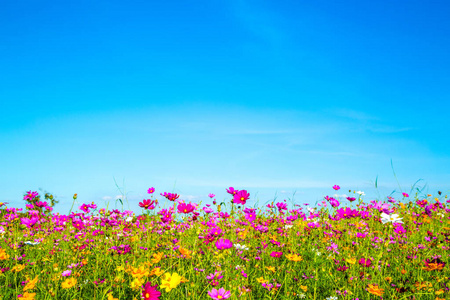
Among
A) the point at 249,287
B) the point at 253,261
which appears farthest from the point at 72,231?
the point at 249,287

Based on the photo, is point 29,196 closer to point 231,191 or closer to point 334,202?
point 231,191

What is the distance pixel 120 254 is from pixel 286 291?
2154mm

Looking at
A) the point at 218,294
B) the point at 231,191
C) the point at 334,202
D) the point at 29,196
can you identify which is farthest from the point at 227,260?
the point at 29,196

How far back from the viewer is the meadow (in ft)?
9.55

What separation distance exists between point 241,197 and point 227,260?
3.91ft

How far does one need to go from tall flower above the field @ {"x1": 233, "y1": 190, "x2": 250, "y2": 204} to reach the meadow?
0.04 feet

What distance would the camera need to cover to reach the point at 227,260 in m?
2.99

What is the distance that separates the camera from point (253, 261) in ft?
13.2

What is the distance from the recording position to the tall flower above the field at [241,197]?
4.06 m

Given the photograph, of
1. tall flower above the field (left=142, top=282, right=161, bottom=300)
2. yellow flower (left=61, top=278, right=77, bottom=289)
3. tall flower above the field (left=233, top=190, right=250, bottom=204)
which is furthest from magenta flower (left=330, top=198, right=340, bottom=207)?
yellow flower (left=61, top=278, right=77, bottom=289)

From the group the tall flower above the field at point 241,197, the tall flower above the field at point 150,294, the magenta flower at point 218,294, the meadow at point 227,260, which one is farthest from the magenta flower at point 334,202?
the tall flower above the field at point 150,294

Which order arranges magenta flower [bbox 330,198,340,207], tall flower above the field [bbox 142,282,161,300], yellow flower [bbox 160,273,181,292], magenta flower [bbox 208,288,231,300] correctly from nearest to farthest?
yellow flower [bbox 160,273,181,292] → tall flower above the field [bbox 142,282,161,300] → magenta flower [bbox 208,288,231,300] → magenta flower [bbox 330,198,340,207]

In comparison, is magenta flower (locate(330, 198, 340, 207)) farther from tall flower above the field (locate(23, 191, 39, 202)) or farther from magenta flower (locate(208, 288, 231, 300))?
tall flower above the field (locate(23, 191, 39, 202))

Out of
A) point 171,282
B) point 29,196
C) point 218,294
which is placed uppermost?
point 29,196
